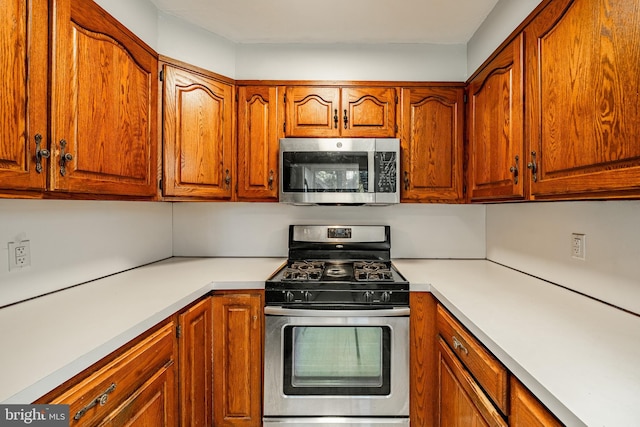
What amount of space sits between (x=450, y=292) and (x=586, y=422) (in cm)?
82

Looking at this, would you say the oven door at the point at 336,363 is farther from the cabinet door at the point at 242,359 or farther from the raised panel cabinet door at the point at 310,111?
the raised panel cabinet door at the point at 310,111

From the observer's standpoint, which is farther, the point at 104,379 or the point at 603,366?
the point at 104,379

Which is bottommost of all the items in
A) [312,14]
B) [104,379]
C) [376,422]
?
[376,422]

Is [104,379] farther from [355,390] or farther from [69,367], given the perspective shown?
[355,390]

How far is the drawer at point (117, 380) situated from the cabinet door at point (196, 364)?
11 cm

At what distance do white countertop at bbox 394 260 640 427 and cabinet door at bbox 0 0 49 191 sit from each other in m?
1.45

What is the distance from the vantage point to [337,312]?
1553 millimetres

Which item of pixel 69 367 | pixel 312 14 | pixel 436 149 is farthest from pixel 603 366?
pixel 312 14

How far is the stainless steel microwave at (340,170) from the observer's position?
6.14 feet

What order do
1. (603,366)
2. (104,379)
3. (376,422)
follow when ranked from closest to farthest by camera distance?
(603,366) < (104,379) < (376,422)

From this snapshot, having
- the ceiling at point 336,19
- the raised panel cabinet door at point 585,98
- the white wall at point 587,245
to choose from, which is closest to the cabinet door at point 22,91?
the ceiling at point 336,19

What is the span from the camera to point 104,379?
2.90 ft

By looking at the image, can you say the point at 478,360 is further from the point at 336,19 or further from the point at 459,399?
the point at 336,19

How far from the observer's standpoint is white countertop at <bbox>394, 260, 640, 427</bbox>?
2.09ft
